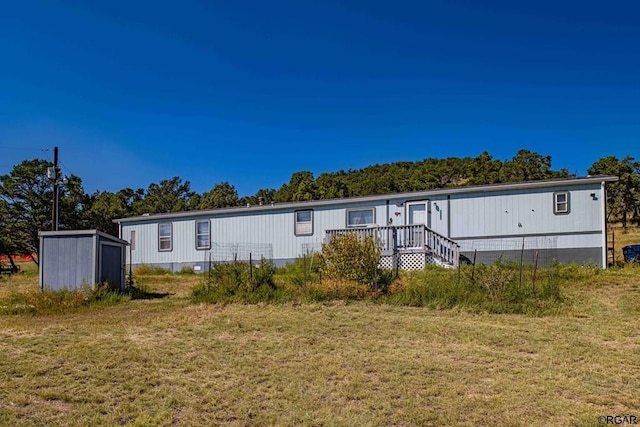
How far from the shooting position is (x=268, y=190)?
1875 inches

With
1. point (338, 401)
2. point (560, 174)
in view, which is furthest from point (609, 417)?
point (560, 174)

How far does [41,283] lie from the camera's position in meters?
11.4

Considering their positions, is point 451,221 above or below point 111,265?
above

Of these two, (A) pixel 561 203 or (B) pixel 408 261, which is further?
(B) pixel 408 261

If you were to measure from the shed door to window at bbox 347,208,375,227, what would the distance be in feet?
26.3

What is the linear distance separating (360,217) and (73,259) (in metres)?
9.50

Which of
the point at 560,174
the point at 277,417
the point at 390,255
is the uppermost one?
the point at 560,174

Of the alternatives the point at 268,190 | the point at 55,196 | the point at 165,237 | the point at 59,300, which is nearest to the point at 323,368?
the point at 59,300

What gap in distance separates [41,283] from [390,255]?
9503 mm

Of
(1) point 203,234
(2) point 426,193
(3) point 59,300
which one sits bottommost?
(3) point 59,300

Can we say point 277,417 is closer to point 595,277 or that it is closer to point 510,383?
point 510,383

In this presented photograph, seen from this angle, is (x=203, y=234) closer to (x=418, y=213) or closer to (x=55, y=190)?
(x=55, y=190)

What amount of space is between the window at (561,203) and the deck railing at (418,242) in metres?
3.31

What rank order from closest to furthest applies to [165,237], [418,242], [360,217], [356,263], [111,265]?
1. [356,263]
2. [111,265]
3. [418,242]
4. [360,217]
5. [165,237]
